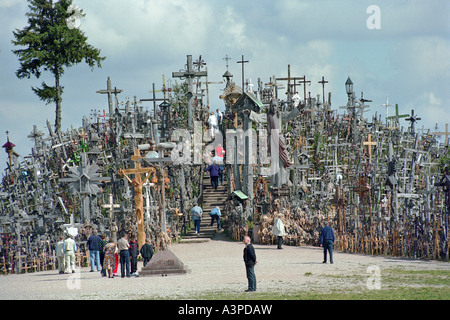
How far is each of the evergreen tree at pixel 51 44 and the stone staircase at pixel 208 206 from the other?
8836 mm

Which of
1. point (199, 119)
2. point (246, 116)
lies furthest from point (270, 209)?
point (199, 119)

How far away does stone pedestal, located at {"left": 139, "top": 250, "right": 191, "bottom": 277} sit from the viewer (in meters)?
22.7

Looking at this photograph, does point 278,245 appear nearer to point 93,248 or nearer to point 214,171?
point 93,248

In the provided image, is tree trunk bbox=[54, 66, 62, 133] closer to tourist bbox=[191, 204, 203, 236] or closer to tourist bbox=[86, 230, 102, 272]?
tourist bbox=[191, 204, 203, 236]

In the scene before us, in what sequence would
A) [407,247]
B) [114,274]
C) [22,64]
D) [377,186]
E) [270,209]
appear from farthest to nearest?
[22,64], [377,186], [270,209], [407,247], [114,274]

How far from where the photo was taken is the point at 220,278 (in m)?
21.7

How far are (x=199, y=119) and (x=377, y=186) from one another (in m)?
13.7

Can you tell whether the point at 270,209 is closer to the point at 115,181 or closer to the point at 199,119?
the point at 115,181

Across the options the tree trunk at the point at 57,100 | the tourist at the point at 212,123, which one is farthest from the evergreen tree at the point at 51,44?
the tourist at the point at 212,123

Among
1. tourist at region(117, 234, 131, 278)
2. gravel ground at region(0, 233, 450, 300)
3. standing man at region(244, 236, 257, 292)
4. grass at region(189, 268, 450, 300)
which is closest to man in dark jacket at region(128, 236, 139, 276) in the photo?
tourist at region(117, 234, 131, 278)

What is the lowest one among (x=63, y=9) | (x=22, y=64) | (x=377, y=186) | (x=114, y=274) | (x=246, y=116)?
(x=114, y=274)

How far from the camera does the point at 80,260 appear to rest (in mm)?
26562

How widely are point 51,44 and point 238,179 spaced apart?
1473 cm

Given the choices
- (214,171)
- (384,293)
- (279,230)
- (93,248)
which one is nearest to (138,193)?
(93,248)
